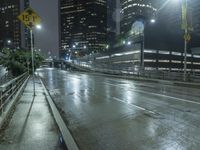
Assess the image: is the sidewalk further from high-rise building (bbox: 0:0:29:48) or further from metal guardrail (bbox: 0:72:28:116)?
high-rise building (bbox: 0:0:29:48)

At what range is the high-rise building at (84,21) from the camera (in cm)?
19150

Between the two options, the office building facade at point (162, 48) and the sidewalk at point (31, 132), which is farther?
the office building facade at point (162, 48)

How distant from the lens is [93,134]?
8.11 metres

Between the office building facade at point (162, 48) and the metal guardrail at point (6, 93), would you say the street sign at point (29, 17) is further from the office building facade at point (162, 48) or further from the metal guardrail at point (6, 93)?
the office building facade at point (162, 48)

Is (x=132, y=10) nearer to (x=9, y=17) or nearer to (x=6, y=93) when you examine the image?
(x=9, y=17)

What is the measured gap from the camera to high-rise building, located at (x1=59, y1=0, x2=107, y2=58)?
191500mm

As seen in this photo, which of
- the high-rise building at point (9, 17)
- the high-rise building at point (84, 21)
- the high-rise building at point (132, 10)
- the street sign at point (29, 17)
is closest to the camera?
the street sign at point (29, 17)

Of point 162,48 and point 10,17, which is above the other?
point 10,17

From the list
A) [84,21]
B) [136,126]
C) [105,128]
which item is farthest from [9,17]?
[136,126]

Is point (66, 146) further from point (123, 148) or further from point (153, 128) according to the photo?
point (153, 128)

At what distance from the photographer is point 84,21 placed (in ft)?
633

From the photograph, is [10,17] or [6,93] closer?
[6,93]

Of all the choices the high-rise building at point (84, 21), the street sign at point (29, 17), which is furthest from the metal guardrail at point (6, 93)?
the high-rise building at point (84, 21)

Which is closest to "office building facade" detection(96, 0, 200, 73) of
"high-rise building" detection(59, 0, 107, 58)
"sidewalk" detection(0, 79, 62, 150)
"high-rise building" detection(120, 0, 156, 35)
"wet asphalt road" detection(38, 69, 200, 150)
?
"high-rise building" detection(120, 0, 156, 35)
